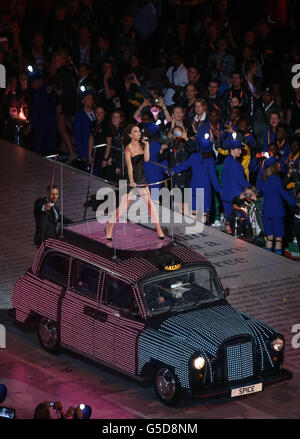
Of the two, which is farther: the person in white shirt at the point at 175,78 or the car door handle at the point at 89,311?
the person in white shirt at the point at 175,78

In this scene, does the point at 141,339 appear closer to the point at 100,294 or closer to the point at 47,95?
the point at 100,294

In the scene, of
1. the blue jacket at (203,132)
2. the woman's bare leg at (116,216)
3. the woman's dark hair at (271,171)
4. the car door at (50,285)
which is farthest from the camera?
the blue jacket at (203,132)

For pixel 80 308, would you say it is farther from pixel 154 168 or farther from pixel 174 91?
pixel 174 91

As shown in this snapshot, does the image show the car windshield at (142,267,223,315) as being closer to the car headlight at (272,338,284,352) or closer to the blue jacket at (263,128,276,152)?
the car headlight at (272,338,284,352)

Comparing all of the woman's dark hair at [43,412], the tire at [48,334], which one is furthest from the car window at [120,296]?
the woman's dark hair at [43,412]

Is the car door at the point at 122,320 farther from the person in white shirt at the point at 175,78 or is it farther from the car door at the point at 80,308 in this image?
the person in white shirt at the point at 175,78

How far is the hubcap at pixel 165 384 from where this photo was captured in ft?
52.9

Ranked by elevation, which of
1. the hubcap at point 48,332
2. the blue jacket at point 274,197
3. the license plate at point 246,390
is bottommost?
the license plate at point 246,390

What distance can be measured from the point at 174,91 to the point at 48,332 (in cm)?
886

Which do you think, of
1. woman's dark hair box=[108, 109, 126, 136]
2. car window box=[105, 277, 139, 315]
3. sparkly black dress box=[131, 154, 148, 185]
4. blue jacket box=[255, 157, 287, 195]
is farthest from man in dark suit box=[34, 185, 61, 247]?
blue jacket box=[255, 157, 287, 195]

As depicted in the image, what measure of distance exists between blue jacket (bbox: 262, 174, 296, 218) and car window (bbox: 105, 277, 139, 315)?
212 inches

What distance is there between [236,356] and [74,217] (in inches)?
286

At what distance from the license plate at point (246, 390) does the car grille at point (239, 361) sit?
0.63 feet

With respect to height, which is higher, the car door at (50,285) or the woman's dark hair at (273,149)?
the woman's dark hair at (273,149)
